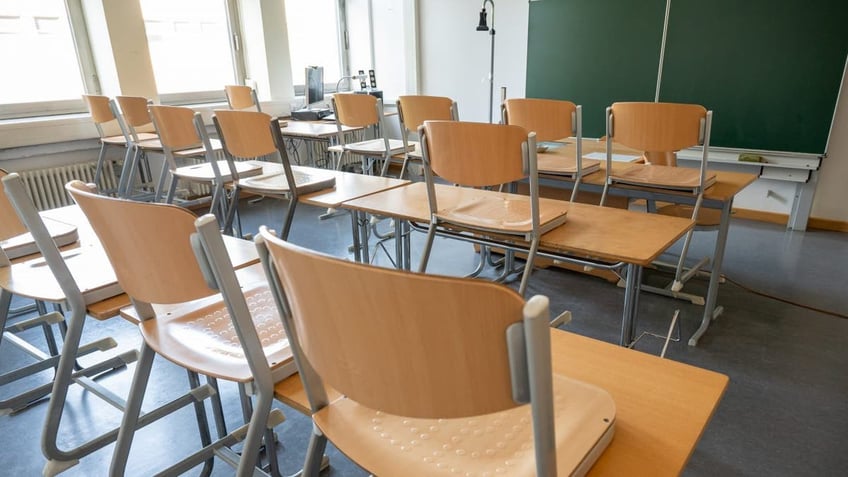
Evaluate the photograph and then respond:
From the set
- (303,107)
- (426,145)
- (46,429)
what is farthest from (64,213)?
(303,107)

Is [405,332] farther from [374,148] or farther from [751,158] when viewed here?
[751,158]

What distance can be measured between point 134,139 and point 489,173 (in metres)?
3.40

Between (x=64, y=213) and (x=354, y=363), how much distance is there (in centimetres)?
214

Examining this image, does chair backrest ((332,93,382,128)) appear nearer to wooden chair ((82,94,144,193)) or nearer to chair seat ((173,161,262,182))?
chair seat ((173,161,262,182))

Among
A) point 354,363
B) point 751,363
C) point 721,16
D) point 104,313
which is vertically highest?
point 721,16

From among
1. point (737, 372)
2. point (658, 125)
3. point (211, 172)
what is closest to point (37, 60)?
point (211, 172)

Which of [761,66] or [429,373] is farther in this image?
[761,66]

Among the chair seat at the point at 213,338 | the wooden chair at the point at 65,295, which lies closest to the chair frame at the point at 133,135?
the wooden chair at the point at 65,295

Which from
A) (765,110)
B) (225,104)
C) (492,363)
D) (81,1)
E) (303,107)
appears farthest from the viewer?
(303,107)

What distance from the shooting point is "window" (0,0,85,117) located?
Result: 425 centimetres

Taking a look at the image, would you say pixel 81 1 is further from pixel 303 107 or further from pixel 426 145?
pixel 426 145

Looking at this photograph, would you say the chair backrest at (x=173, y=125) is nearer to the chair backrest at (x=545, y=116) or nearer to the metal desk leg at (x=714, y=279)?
the chair backrest at (x=545, y=116)

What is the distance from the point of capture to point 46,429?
153 cm

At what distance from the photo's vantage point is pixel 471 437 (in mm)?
824
